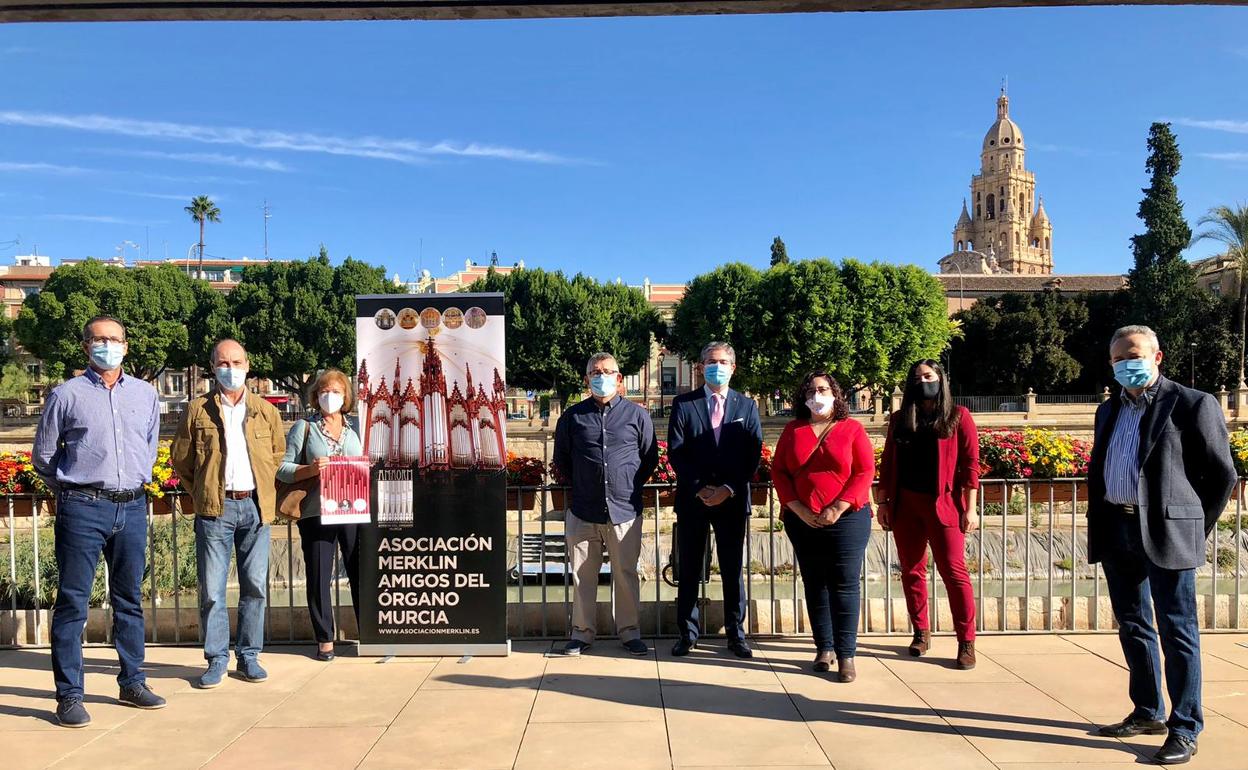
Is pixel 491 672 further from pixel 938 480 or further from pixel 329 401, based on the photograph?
pixel 938 480

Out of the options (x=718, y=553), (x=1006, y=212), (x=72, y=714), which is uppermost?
(x=1006, y=212)

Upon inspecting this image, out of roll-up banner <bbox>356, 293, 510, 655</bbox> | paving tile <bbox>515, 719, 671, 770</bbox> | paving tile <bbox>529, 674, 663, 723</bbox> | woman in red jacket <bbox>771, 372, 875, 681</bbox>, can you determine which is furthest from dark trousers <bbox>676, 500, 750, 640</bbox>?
paving tile <bbox>515, 719, 671, 770</bbox>

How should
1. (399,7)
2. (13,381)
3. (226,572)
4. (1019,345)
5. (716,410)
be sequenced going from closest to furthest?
(399,7) → (226,572) → (716,410) → (13,381) → (1019,345)

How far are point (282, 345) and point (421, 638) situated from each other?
41.3 meters

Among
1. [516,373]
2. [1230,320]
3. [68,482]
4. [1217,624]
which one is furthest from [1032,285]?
[68,482]

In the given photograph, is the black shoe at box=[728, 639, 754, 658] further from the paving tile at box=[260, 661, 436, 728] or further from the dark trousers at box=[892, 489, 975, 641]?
the paving tile at box=[260, 661, 436, 728]

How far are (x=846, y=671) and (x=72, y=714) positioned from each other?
12.6ft

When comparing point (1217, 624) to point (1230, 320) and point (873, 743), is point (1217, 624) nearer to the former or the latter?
point (873, 743)

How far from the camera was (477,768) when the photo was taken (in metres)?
3.55

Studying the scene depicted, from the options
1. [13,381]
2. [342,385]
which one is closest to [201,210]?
[13,381]

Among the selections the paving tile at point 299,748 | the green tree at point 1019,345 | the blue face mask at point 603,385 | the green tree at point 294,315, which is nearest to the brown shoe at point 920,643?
the blue face mask at point 603,385

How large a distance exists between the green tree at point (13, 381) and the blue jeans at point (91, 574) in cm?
4950

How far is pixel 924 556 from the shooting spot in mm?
5133

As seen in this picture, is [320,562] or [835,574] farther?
[320,562]
